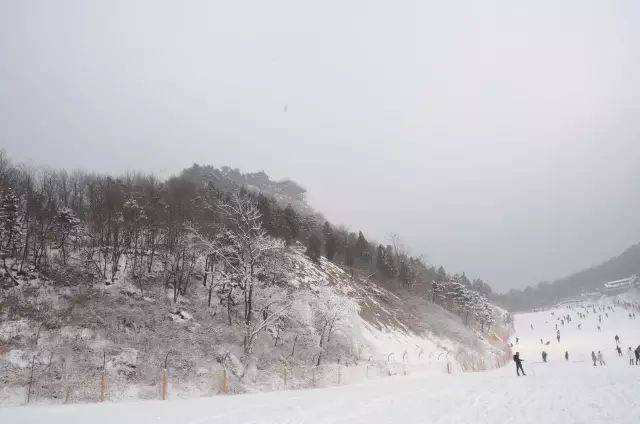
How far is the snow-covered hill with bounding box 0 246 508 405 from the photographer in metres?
20.4

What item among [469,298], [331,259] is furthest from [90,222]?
[469,298]

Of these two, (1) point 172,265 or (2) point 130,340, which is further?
(1) point 172,265

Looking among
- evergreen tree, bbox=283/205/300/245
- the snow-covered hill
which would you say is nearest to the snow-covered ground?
the snow-covered hill

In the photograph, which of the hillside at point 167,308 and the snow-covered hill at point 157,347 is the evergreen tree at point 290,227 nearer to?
the hillside at point 167,308

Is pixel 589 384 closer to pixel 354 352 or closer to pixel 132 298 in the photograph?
pixel 354 352

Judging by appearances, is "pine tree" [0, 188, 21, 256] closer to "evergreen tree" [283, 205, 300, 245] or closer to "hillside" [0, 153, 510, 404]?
"hillside" [0, 153, 510, 404]

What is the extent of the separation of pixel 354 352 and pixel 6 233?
33941 millimetres

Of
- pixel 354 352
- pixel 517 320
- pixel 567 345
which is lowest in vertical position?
pixel 517 320

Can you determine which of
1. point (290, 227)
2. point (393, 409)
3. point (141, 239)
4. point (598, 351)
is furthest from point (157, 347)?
point (290, 227)

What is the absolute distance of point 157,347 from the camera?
87.0 ft

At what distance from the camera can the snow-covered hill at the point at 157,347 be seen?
2038cm

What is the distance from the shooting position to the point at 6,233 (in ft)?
122

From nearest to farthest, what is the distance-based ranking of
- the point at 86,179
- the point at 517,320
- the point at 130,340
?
the point at 130,340 < the point at 86,179 < the point at 517,320

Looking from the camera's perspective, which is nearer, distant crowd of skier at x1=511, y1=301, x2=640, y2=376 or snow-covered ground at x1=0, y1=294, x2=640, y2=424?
snow-covered ground at x1=0, y1=294, x2=640, y2=424
